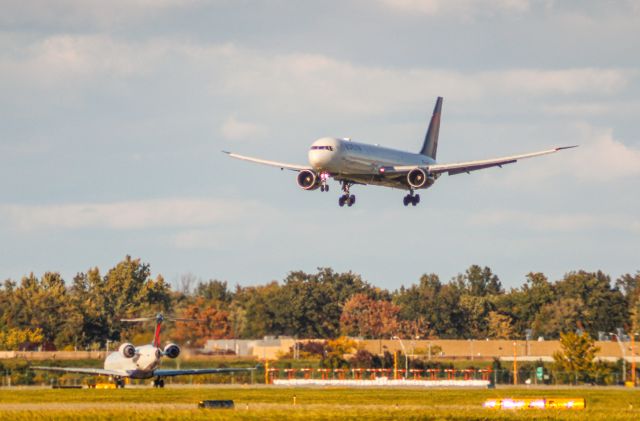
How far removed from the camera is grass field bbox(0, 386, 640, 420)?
195 ft

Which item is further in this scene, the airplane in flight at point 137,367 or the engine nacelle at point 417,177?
the airplane in flight at point 137,367

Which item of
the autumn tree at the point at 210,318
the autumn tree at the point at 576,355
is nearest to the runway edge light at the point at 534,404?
the autumn tree at the point at 576,355

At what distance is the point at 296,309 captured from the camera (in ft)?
623

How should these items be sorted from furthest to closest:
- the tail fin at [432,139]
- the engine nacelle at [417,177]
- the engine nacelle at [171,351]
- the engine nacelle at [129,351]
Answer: the tail fin at [432,139], the engine nacelle at [171,351], the engine nacelle at [129,351], the engine nacelle at [417,177]

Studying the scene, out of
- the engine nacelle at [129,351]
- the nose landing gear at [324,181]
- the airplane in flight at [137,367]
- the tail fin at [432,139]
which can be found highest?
the tail fin at [432,139]

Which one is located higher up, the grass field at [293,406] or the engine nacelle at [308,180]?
the engine nacelle at [308,180]

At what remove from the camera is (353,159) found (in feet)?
289

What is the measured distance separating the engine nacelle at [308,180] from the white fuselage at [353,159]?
0.77 m

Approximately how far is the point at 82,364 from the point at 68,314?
103 ft

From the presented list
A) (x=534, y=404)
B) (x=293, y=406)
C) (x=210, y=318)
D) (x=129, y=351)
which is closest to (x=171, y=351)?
(x=129, y=351)

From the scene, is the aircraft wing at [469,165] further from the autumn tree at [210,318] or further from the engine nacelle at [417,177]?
the autumn tree at [210,318]

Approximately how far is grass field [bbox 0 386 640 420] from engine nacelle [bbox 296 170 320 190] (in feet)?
46.7

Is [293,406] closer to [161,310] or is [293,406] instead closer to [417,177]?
[417,177]

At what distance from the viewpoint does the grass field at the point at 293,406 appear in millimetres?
59469
